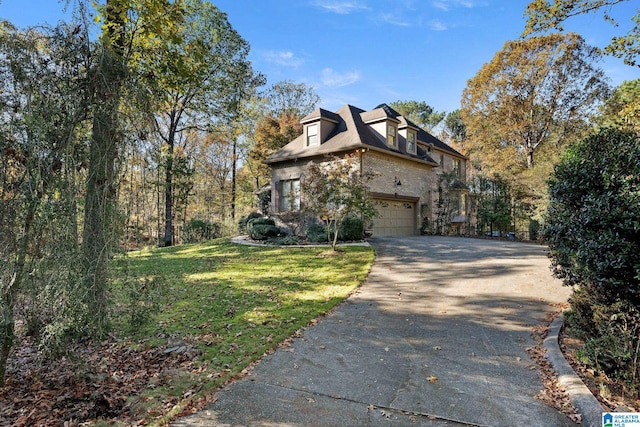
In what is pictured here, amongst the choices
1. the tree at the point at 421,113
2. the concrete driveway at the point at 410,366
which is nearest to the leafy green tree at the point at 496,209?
the concrete driveway at the point at 410,366

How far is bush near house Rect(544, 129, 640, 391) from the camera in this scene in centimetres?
365

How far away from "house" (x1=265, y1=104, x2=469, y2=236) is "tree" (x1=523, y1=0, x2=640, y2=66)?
8.51 meters

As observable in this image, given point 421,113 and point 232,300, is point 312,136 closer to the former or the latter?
point 232,300

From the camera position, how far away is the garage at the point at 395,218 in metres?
17.5

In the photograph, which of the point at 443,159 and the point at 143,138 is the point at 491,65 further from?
the point at 143,138

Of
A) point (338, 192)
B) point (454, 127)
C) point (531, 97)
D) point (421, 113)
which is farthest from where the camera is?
point (421, 113)

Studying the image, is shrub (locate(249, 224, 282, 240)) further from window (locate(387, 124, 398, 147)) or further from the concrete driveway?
the concrete driveway

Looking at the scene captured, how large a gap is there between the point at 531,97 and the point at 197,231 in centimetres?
2316

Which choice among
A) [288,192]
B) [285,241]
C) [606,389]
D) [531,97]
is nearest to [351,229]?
[285,241]

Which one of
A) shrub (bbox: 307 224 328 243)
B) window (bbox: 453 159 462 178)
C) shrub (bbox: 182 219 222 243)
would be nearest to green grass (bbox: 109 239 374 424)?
shrub (bbox: 307 224 328 243)

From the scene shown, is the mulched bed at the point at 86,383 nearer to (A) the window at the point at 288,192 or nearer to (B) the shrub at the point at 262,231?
(B) the shrub at the point at 262,231

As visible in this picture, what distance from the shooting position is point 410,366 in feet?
13.5

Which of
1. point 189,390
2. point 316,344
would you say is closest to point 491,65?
point 316,344
